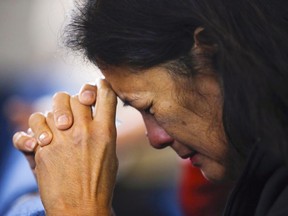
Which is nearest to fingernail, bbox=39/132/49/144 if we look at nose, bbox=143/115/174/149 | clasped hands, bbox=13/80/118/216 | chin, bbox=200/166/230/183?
clasped hands, bbox=13/80/118/216

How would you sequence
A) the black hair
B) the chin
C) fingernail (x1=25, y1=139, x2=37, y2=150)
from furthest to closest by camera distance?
fingernail (x1=25, y1=139, x2=37, y2=150) → the chin → the black hair

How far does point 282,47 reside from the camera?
4.78ft

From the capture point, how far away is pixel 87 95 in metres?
1.78

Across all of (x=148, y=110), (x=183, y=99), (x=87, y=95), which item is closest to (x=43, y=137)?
(x=87, y=95)

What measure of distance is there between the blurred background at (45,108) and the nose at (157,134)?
0.75 ft

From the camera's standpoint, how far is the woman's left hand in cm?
164

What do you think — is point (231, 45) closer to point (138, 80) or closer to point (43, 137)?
point (138, 80)

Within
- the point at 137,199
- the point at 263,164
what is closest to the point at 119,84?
the point at 263,164

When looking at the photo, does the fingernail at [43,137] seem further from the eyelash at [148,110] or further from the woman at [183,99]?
the eyelash at [148,110]

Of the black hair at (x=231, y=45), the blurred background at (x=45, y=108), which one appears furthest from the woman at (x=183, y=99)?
the blurred background at (x=45, y=108)

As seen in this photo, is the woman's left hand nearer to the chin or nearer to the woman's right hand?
the woman's right hand

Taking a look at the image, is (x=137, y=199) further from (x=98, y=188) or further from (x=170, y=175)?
(x=98, y=188)

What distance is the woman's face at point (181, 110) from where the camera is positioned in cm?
157

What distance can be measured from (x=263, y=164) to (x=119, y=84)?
430 millimetres
